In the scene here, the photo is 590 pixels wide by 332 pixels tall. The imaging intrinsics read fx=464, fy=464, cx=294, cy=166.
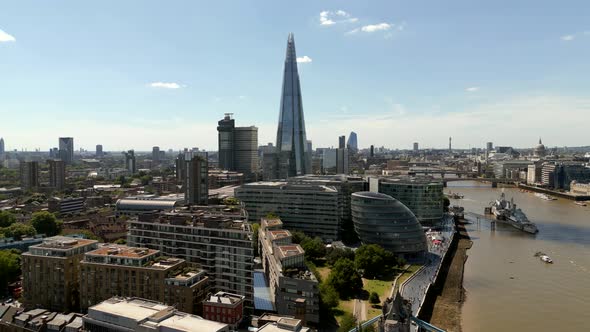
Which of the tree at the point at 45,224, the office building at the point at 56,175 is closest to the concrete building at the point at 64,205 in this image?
the tree at the point at 45,224

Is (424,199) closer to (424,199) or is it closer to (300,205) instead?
(424,199)

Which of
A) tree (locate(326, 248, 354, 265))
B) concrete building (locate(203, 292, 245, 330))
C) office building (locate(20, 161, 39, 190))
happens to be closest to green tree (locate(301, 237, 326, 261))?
tree (locate(326, 248, 354, 265))

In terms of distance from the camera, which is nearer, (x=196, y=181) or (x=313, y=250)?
(x=313, y=250)

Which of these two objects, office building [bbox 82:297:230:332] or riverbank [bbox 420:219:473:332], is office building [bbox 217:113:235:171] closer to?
riverbank [bbox 420:219:473:332]

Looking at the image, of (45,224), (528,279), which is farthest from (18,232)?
(528,279)

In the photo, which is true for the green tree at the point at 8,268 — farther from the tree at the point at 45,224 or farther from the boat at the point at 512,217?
the boat at the point at 512,217
